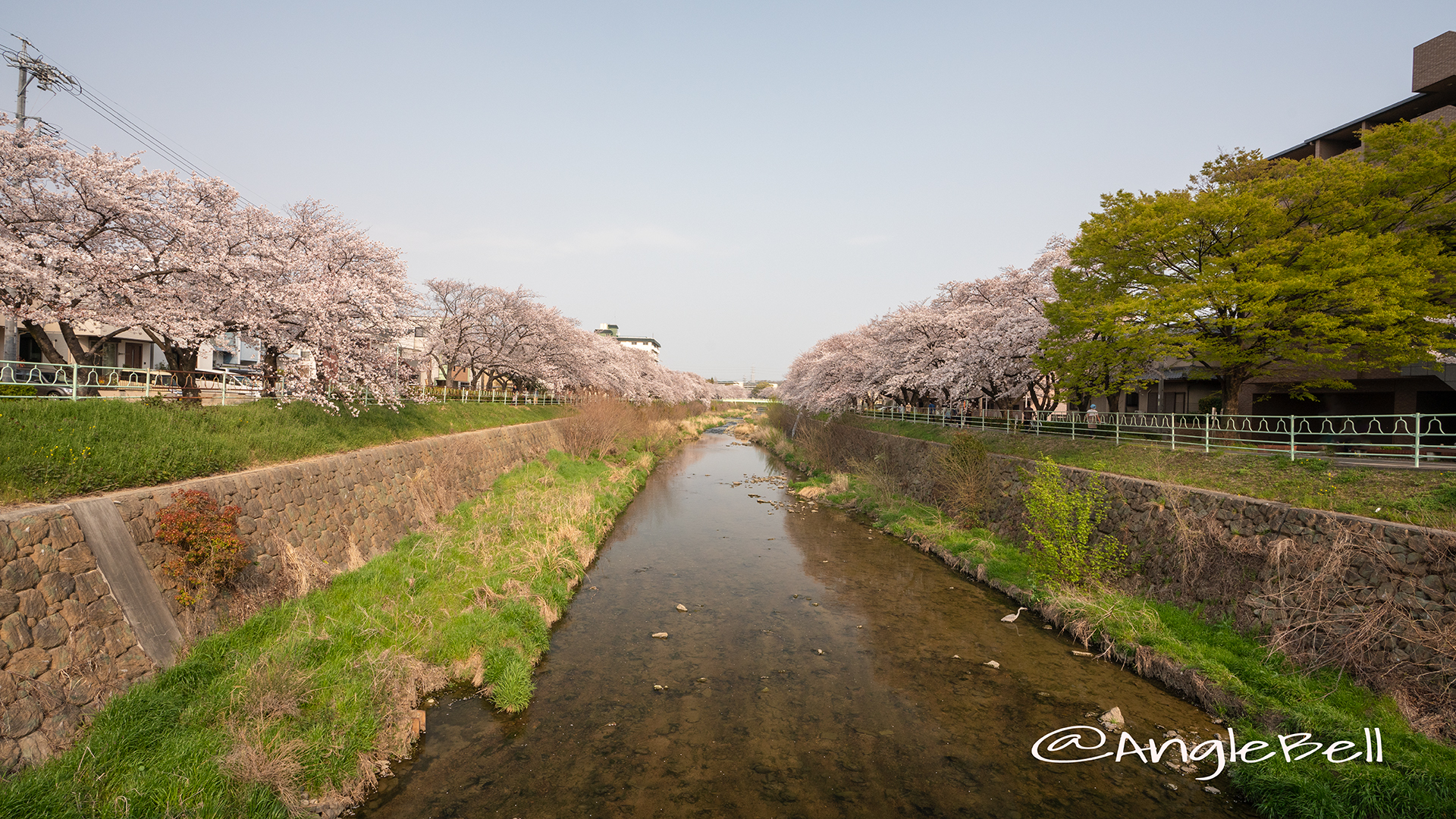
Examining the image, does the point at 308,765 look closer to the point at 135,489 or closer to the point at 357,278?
the point at 135,489

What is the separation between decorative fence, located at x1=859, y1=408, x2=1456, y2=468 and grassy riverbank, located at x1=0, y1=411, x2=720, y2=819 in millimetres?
15485

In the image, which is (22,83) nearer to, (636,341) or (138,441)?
(138,441)

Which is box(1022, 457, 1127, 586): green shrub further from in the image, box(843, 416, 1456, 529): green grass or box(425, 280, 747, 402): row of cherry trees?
box(425, 280, 747, 402): row of cherry trees

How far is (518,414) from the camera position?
34.3 meters

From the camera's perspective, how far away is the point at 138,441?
9469mm

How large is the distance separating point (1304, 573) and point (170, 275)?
25.9 meters

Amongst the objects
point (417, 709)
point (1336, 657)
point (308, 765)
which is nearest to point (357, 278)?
point (417, 709)

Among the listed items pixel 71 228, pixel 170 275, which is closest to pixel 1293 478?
pixel 170 275

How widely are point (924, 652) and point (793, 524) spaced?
11.4m

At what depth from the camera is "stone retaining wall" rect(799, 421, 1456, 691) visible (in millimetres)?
7926

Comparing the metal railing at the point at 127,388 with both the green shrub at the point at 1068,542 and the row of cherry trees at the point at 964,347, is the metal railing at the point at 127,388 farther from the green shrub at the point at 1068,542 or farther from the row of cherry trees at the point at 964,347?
the row of cherry trees at the point at 964,347

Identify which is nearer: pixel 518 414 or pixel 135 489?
pixel 135 489

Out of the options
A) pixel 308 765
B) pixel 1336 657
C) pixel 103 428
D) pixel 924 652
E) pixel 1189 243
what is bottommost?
pixel 924 652

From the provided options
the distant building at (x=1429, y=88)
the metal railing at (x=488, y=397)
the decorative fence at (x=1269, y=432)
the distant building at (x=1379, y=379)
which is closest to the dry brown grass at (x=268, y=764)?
the decorative fence at (x=1269, y=432)
